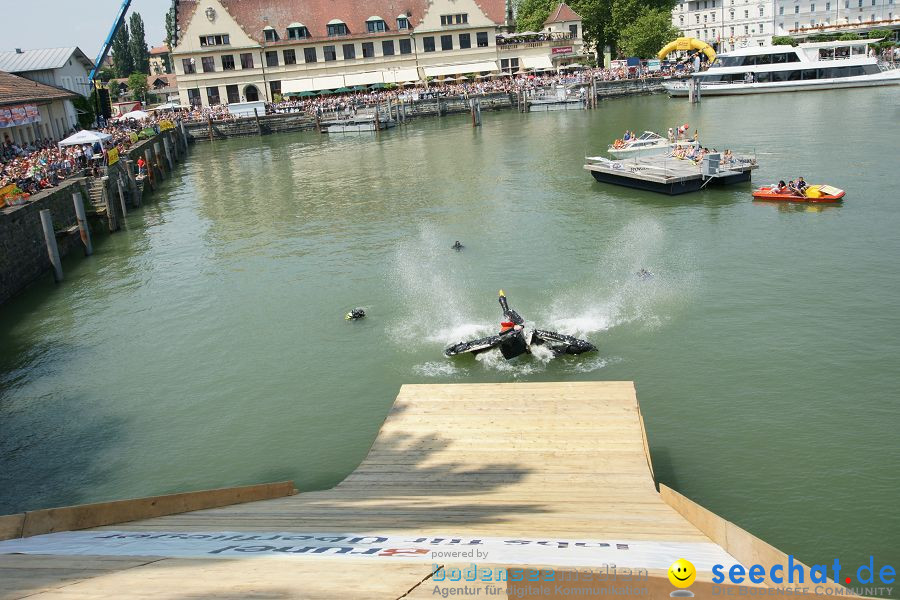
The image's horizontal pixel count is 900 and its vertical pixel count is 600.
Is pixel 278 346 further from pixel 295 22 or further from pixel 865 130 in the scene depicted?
pixel 295 22

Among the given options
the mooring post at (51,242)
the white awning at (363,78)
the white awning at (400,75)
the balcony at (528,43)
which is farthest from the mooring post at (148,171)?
the balcony at (528,43)

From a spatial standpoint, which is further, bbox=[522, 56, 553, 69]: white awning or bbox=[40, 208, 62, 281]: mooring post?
bbox=[522, 56, 553, 69]: white awning

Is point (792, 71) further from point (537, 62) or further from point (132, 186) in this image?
point (132, 186)

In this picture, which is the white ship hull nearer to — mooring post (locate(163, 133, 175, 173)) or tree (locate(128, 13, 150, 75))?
mooring post (locate(163, 133, 175, 173))

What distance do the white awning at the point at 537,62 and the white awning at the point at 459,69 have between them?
4.30 metres

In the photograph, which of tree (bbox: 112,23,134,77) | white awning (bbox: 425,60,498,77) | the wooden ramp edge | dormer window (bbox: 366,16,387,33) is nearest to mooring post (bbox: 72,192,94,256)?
the wooden ramp edge

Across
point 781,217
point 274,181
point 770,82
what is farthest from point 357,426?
point 770,82

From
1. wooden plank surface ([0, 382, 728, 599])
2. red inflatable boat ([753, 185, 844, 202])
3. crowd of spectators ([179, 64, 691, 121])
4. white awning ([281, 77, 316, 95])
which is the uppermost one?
white awning ([281, 77, 316, 95])

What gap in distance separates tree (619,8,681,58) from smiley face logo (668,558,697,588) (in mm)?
100063

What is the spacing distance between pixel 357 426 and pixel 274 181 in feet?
120

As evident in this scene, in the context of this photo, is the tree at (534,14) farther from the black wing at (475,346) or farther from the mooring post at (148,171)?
the black wing at (475,346)

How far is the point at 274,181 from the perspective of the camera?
51188 mm

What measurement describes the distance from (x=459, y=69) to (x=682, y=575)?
88.9m

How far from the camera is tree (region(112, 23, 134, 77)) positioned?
15562 centimetres
